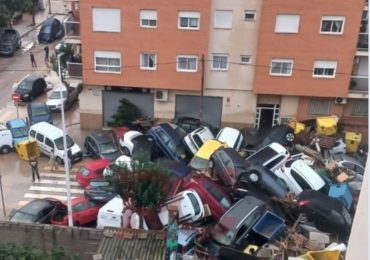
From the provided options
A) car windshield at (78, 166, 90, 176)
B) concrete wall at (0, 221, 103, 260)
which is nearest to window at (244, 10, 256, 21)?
car windshield at (78, 166, 90, 176)

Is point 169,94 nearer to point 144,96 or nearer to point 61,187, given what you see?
point 144,96

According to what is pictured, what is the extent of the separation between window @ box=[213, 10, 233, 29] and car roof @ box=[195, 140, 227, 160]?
19.1 ft

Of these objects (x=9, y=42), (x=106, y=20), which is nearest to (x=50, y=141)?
(x=106, y=20)

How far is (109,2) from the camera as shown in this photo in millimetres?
22750

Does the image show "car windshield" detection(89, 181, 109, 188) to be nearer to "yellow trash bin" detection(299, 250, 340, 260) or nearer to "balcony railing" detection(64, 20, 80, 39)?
"yellow trash bin" detection(299, 250, 340, 260)

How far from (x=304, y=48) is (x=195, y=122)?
627cm

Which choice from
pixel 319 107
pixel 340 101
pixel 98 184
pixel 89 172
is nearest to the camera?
pixel 98 184

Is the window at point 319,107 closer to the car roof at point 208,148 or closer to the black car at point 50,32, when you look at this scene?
the car roof at point 208,148

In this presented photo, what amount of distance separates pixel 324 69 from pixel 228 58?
463 centimetres

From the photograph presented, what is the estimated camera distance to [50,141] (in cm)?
2202

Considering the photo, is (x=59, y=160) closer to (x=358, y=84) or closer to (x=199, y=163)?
(x=199, y=163)

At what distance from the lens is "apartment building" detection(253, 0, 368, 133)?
878 inches

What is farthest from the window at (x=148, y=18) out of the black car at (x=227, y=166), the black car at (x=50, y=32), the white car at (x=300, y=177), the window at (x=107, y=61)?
the black car at (x=50, y=32)

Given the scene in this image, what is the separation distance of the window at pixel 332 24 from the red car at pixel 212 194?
951 centimetres
